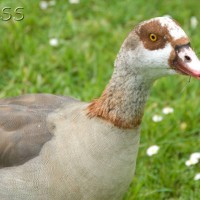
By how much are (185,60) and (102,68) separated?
2.13m

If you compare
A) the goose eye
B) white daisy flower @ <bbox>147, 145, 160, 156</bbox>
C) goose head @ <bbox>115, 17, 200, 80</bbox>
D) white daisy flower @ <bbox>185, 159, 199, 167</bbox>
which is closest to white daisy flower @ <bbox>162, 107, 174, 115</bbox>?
white daisy flower @ <bbox>147, 145, 160, 156</bbox>

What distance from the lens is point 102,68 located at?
5.16 m

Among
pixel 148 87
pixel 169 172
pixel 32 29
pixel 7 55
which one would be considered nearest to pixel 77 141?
pixel 148 87

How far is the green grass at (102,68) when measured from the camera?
14.0 ft

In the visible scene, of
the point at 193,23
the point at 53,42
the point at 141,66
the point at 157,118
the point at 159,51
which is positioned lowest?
the point at 157,118

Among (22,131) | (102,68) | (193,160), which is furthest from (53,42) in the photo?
(22,131)

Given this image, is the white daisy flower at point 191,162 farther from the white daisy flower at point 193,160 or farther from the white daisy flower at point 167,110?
the white daisy flower at point 167,110

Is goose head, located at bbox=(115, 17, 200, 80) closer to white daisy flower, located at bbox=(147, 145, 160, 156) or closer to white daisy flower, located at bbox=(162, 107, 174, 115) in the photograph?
white daisy flower, located at bbox=(147, 145, 160, 156)

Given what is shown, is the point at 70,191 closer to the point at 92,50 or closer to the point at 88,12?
the point at 92,50

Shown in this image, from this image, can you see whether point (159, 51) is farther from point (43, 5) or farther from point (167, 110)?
point (43, 5)

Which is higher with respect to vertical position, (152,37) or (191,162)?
(152,37)

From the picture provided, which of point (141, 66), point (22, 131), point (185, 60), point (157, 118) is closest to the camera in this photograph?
point (185, 60)

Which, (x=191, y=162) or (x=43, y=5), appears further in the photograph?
(x=43, y=5)

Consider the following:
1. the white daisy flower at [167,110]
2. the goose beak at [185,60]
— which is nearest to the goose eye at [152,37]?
the goose beak at [185,60]
